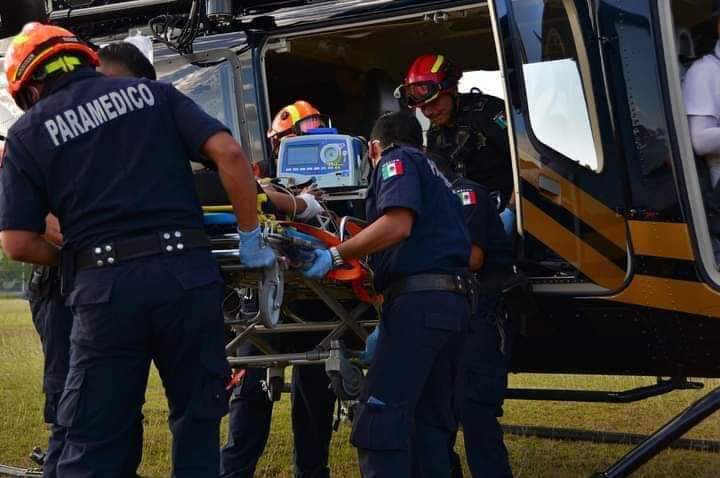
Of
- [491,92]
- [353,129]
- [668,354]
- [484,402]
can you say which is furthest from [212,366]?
[353,129]

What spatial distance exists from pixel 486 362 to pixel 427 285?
952 mm

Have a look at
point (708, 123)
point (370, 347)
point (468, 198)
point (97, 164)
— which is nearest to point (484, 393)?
point (370, 347)

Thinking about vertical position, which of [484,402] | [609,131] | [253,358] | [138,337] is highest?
[609,131]

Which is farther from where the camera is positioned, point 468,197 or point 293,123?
point 293,123

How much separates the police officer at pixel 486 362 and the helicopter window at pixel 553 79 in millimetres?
460

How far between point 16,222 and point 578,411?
5.88 m

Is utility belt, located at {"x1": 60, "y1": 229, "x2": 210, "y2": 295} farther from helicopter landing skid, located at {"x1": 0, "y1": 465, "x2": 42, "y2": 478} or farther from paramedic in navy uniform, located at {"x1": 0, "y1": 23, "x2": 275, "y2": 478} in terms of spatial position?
helicopter landing skid, located at {"x1": 0, "y1": 465, "x2": 42, "y2": 478}

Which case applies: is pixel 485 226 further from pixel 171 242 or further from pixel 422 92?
pixel 171 242

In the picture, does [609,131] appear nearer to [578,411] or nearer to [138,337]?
[138,337]

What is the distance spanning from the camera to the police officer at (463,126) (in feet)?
17.7

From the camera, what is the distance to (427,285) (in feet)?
13.3

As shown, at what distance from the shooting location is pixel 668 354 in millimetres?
4590

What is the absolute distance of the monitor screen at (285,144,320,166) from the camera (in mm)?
4867

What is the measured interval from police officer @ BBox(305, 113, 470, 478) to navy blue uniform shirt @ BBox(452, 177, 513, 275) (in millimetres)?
468
